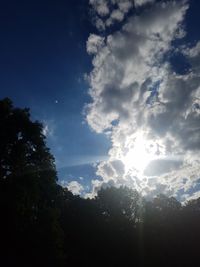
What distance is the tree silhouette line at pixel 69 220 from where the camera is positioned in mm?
22594

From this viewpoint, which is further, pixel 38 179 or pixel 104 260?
pixel 104 260

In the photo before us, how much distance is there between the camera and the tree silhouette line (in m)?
22.6

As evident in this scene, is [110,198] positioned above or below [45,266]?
above

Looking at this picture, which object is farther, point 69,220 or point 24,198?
point 69,220

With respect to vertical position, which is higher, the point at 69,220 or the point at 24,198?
the point at 69,220

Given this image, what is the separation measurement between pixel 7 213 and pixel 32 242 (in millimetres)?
2829

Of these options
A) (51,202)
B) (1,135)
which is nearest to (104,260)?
(51,202)

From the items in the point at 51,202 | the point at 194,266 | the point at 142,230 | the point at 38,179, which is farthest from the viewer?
the point at 142,230

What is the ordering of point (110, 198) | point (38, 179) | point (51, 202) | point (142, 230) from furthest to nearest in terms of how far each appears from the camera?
1. point (110, 198)
2. point (142, 230)
3. point (51, 202)
4. point (38, 179)

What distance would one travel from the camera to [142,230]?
60188 millimetres

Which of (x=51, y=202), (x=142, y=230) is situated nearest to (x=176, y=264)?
(x=142, y=230)

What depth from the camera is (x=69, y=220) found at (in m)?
58.3

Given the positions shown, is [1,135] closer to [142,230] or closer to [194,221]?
[142,230]

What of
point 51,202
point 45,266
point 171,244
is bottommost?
point 45,266
